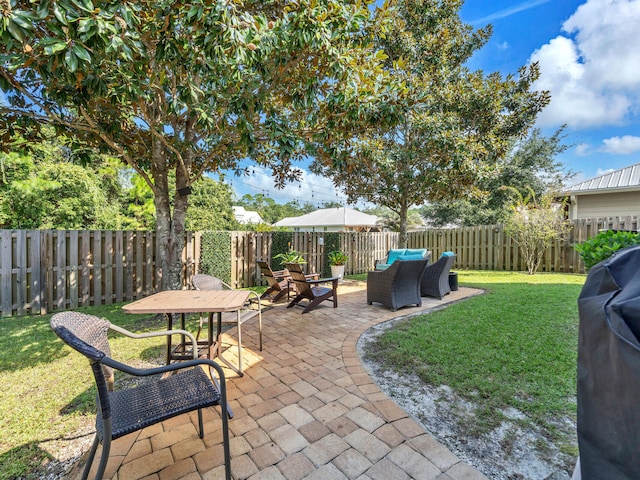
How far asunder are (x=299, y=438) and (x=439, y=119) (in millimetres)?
8440

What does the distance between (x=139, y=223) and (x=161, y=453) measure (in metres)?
16.7

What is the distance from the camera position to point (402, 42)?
9.03 m

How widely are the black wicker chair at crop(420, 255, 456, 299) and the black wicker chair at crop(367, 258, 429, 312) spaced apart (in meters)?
0.89

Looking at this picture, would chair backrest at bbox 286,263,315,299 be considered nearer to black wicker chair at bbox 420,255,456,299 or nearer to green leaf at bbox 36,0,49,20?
black wicker chair at bbox 420,255,456,299

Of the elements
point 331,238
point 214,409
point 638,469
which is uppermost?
A: point 331,238

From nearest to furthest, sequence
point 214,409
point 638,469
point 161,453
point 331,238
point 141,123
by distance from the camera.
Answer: point 638,469 → point 161,453 → point 214,409 → point 141,123 → point 331,238

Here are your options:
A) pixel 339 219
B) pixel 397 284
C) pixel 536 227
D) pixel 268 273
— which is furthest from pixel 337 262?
pixel 339 219

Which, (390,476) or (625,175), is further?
(625,175)

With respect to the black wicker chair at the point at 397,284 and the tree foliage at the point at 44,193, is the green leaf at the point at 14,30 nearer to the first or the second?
the black wicker chair at the point at 397,284

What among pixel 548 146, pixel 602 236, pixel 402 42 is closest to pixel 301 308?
pixel 602 236

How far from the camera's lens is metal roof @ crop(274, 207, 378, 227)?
21959 millimetres

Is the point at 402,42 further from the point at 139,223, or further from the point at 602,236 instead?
the point at 139,223

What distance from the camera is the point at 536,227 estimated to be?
9.80m

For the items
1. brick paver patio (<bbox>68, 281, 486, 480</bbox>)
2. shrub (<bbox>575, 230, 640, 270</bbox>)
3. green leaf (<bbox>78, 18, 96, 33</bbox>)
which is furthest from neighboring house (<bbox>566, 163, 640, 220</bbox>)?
green leaf (<bbox>78, 18, 96, 33</bbox>)
